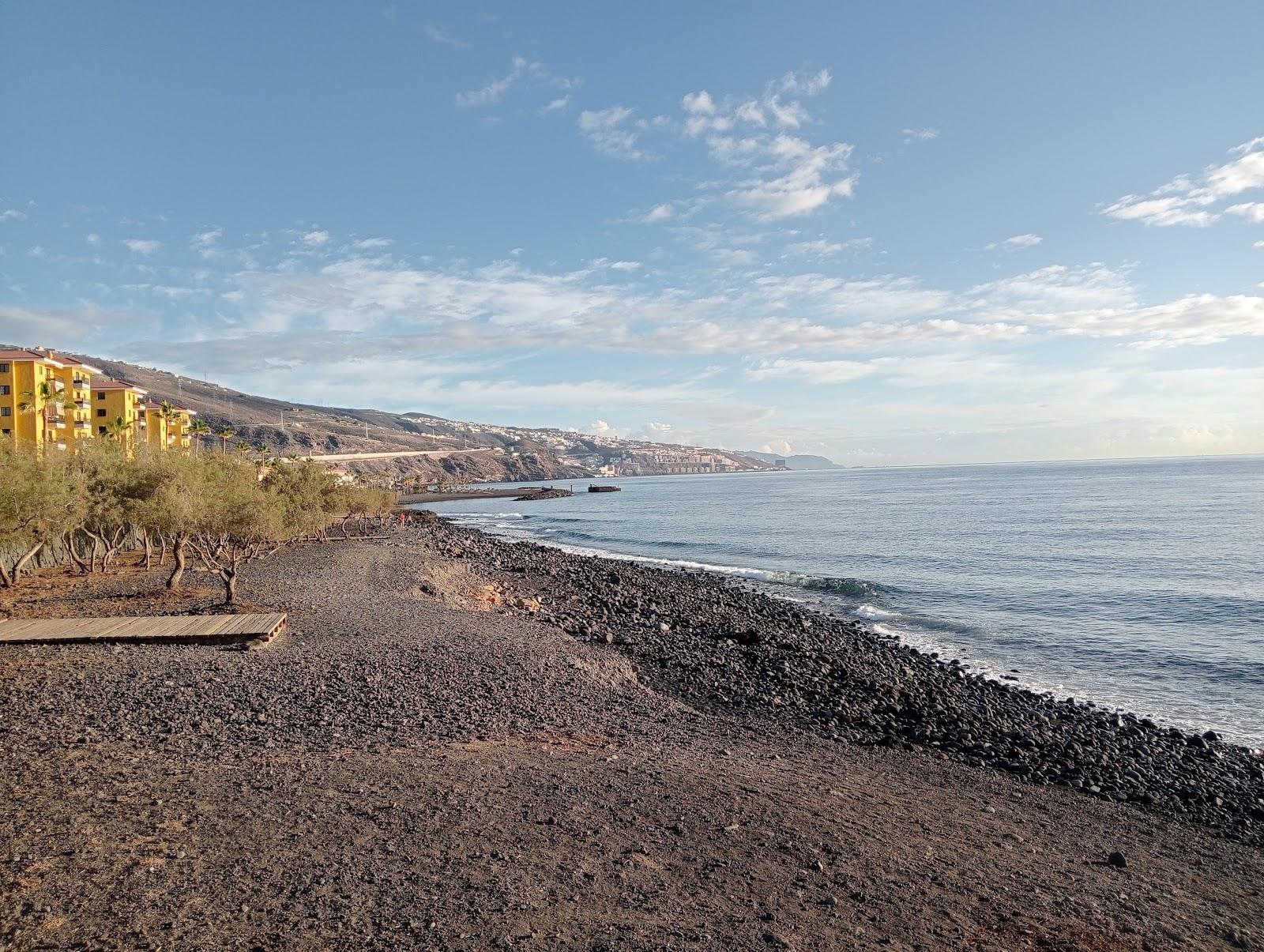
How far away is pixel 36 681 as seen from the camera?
13.3 meters

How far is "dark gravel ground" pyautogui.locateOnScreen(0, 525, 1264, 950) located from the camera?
654 cm

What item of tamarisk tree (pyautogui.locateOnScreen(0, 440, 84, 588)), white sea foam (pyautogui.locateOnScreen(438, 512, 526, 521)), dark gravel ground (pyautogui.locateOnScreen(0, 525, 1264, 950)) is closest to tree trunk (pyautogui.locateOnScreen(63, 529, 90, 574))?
tamarisk tree (pyautogui.locateOnScreen(0, 440, 84, 588))

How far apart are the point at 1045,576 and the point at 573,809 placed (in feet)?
121

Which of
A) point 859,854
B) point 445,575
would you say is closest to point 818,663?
point 859,854

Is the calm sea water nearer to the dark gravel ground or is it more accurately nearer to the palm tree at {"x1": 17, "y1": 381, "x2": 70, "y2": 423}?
the dark gravel ground

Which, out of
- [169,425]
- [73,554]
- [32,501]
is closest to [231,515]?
[32,501]

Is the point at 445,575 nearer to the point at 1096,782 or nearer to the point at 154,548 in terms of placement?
the point at 154,548

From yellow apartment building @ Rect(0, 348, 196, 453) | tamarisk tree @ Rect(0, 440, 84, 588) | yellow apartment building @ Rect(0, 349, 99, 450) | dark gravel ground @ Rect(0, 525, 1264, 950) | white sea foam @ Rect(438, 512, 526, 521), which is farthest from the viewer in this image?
white sea foam @ Rect(438, 512, 526, 521)

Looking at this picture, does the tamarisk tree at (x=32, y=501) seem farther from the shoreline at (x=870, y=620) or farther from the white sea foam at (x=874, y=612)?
A: the white sea foam at (x=874, y=612)

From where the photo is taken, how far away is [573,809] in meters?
8.88

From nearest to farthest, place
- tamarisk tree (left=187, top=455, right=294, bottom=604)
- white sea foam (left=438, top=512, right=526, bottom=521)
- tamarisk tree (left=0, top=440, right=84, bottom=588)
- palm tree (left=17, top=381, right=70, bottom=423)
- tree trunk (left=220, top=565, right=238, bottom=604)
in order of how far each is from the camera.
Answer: tree trunk (left=220, top=565, right=238, bottom=604), tamarisk tree (left=0, top=440, right=84, bottom=588), tamarisk tree (left=187, top=455, right=294, bottom=604), palm tree (left=17, top=381, right=70, bottom=423), white sea foam (left=438, top=512, right=526, bottom=521)

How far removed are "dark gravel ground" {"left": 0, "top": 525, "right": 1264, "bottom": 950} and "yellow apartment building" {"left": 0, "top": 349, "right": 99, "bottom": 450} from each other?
198 feet

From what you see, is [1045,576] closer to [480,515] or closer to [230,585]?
[230,585]

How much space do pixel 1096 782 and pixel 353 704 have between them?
12.8 m
